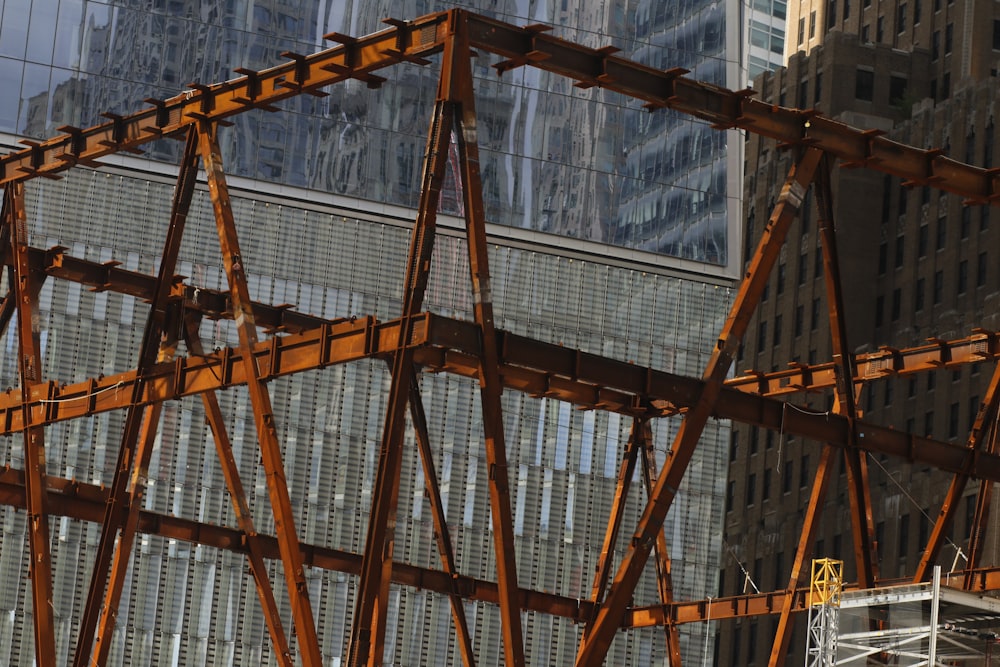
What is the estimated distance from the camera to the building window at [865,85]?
465 ft

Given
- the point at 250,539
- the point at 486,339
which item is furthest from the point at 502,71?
the point at 250,539

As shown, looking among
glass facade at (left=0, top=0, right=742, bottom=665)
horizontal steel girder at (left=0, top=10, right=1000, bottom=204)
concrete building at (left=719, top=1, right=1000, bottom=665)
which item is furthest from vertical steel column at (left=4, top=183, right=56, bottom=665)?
concrete building at (left=719, top=1, right=1000, bottom=665)

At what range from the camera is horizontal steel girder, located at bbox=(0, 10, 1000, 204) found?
119ft

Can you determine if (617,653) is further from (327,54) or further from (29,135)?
(327,54)

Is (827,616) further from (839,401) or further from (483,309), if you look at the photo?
(483,309)

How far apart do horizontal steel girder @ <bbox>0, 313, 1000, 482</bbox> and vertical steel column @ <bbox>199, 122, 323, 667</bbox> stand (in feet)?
1.54

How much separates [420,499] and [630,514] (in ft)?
26.5

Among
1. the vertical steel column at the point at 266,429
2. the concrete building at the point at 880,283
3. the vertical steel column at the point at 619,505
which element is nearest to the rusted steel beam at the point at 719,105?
the vertical steel column at the point at 266,429

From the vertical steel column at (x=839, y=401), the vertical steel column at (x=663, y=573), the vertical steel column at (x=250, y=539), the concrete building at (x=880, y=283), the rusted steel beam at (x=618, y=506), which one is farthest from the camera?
the concrete building at (x=880, y=283)

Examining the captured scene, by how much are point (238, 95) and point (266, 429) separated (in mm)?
6957

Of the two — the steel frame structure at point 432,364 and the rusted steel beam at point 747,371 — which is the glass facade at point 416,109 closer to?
the rusted steel beam at point 747,371

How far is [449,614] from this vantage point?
72.3 meters

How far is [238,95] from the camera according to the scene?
39625mm

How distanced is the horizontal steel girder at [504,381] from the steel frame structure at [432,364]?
0.15 ft
